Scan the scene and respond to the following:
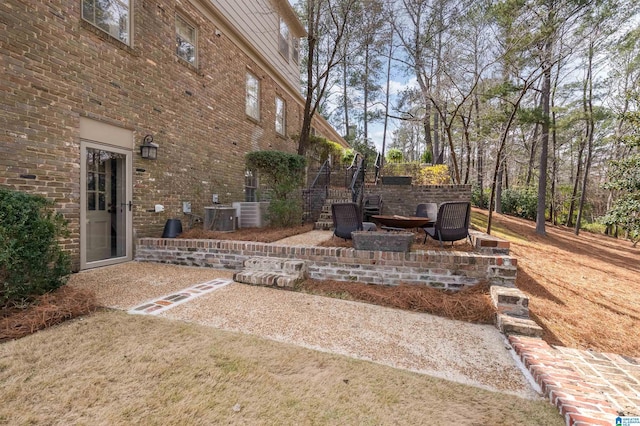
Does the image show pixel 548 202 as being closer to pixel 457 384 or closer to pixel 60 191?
pixel 457 384

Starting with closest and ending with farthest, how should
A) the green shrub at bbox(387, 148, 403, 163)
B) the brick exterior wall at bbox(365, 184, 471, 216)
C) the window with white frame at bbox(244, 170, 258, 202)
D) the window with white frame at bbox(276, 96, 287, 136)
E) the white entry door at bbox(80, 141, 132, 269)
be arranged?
the white entry door at bbox(80, 141, 132, 269)
the brick exterior wall at bbox(365, 184, 471, 216)
the window with white frame at bbox(244, 170, 258, 202)
the window with white frame at bbox(276, 96, 287, 136)
the green shrub at bbox(387, 148, 403, 163)

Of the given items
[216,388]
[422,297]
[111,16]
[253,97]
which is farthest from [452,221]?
[253,97]

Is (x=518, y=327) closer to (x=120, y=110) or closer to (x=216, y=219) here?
(x=216, y=219)

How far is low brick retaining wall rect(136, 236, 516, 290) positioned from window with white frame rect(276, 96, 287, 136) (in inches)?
275

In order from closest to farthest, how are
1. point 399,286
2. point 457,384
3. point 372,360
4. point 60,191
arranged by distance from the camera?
point 457,384 → point 372,360 → point 399,286 → point 60,191

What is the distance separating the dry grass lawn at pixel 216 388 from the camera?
1550mm

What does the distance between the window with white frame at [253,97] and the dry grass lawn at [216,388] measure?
7656 millimetres

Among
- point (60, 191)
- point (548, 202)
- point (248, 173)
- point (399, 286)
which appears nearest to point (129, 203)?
point (60, 191)

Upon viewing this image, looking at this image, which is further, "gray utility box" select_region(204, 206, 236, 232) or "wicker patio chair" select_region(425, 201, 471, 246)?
"gray utility box" select_region(204, 206, 236, 232)

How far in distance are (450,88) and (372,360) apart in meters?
9.96

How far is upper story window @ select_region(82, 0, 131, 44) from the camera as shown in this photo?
451cm

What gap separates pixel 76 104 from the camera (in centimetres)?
425

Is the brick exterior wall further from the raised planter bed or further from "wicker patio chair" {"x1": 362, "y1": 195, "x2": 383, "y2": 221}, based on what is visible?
the raised planter bed

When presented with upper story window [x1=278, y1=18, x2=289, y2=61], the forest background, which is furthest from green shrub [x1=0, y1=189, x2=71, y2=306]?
upper story window [x1=278, y1=18, x2=289, y2=61]
